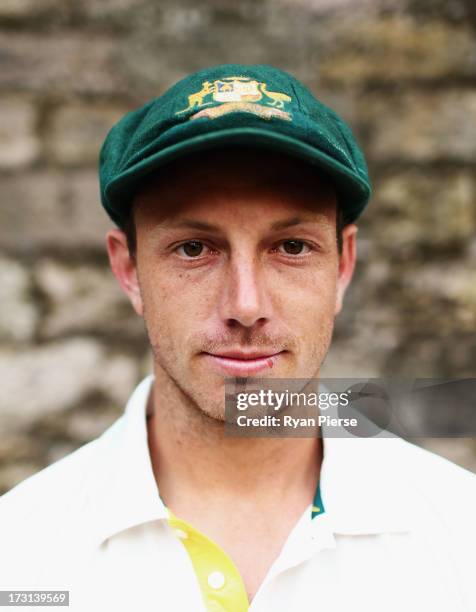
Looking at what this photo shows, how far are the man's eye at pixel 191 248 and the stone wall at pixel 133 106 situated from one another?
943mm

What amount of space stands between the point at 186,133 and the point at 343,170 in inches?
14.0

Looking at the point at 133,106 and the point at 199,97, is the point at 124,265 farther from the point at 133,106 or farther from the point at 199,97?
the point at 133,106

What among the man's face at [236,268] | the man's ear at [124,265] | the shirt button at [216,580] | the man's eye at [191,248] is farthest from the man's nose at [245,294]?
the shirt button at [216,580]

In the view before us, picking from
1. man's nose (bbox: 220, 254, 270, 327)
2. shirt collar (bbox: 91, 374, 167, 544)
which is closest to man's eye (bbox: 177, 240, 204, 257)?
man's nose (bbox: 220, 254, 270, 327)

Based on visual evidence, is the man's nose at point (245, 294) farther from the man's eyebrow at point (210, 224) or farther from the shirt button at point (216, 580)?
the shirt button at point (216, 580)

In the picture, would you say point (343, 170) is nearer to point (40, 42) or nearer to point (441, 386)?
point (441, 386)

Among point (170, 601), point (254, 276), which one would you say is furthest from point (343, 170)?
point (170, 601)

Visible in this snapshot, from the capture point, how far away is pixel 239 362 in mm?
1514

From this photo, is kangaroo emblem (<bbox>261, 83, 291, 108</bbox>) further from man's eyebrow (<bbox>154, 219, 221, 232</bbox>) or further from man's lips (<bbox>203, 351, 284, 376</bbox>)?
man's lips (<bbox>203, 351, 284, 376</bbox>)

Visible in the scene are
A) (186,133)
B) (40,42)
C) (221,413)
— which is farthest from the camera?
(40,42)

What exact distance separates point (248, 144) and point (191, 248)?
1.00 feet

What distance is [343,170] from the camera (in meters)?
1.49

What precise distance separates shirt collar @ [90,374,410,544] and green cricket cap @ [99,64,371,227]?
616 mm

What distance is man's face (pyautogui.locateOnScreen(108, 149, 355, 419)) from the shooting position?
4.96 feet
